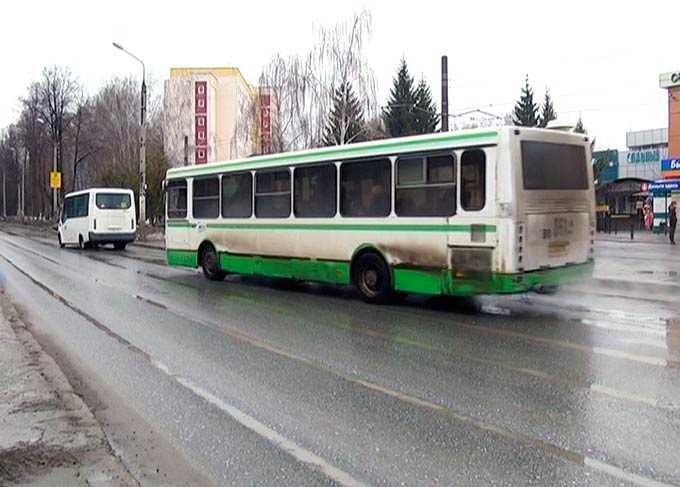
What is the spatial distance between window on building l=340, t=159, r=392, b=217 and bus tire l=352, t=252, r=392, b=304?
77cm

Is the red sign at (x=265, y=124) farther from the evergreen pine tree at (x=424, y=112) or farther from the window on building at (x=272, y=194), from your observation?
the window on building at (x=272, y=194)

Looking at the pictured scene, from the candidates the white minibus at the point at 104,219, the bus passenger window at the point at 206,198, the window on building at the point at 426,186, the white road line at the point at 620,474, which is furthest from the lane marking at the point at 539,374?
the white minibus at the point at 104,219

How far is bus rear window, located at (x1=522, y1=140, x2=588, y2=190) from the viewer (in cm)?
1030

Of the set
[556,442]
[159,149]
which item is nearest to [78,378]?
[556,442]

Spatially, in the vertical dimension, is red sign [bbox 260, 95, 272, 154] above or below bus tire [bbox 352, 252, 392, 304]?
above

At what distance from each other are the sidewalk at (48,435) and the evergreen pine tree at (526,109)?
57898 millimetres

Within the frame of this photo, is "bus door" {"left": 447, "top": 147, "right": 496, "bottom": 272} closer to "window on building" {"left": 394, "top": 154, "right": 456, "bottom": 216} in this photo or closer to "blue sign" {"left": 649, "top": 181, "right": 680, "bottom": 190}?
"window on building" {"left": 394, "top": 154, "right": 456, "bottom": 216}

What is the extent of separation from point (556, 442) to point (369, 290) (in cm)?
729

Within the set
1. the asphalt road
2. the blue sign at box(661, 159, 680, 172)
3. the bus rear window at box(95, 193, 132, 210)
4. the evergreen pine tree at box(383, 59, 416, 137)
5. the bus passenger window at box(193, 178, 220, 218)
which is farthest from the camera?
the evergreen pine tree at box(383, 59, 416, 137)

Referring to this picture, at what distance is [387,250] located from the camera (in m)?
11.8

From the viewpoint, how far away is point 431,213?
11.1 m

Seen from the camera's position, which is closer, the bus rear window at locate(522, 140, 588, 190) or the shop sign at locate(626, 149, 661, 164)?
the bus rear window at locate(522, 140, 588, 190)

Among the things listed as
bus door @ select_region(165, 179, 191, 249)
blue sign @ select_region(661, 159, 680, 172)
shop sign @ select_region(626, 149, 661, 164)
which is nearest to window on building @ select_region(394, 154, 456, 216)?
bus door @ select_region(165, 179, 191, 249)

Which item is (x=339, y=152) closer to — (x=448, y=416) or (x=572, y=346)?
(x=572, y=346)
